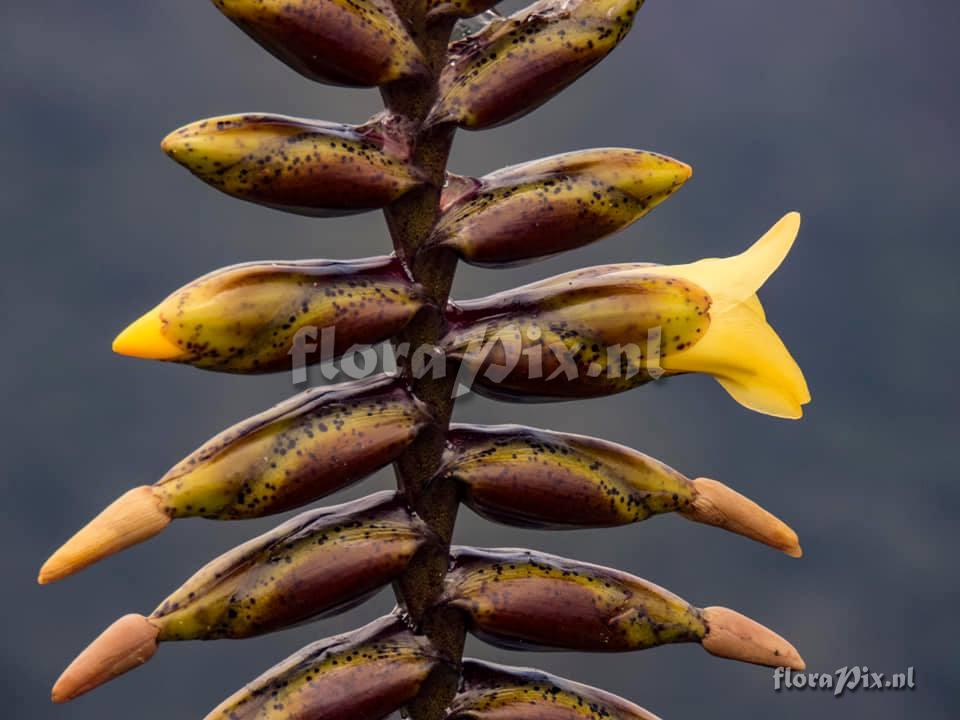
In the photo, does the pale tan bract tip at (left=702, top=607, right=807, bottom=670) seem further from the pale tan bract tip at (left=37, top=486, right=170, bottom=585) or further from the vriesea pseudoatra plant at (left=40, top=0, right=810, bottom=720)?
the pale tan bract tip at (left=37, top=486, right=170, bottom=585)

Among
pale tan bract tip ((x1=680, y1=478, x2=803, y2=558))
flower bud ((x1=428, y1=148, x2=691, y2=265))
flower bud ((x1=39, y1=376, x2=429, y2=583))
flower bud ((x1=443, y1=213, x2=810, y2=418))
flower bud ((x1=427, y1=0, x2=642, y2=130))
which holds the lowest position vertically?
pale tan bract tip ((x1=680, y1=478, x2=803, y2=558))

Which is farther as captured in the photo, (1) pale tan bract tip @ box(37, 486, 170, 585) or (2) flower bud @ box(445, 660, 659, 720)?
(2) flower bud @ box(445, 660, 659, 720)

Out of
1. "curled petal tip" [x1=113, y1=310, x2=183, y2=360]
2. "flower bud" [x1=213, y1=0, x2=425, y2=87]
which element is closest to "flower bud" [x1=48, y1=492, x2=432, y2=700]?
"curled petal tip" [x1=113, y1=310, x2=183, y2=360]

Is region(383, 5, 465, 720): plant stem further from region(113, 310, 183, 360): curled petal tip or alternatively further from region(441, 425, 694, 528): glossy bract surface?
region(113, 310, 183, 360): curled petal tip

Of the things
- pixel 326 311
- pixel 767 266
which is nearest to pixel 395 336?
pixel 326 311

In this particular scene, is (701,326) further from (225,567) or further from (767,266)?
(225,567)

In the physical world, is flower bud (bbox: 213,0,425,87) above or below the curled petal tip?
above
